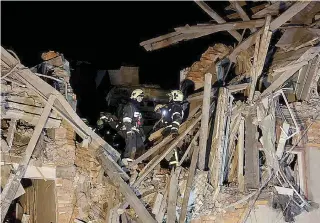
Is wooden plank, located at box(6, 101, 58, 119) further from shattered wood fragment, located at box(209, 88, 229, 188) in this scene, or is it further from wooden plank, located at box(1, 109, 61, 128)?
shattered wood fragment, located at box(209, 88, 229, 188)

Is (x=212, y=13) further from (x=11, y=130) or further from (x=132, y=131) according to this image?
(x=11, y=130)

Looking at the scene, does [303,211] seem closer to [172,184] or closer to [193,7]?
[172,184]

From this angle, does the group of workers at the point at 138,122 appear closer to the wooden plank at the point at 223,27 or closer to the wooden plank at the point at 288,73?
the wooden plank at the point at 223,27

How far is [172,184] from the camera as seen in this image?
882cm

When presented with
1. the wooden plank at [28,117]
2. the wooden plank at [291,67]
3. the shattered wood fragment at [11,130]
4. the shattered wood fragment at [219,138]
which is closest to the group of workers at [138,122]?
the shattered wood fragment at [219,138]

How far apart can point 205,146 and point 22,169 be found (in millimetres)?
3232

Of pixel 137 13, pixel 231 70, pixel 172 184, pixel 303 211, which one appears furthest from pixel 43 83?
pixel 137 13

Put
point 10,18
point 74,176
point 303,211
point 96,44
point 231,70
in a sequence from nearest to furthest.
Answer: point 74,176
point 303,211
point 231,70
point 10,18
point 96,44

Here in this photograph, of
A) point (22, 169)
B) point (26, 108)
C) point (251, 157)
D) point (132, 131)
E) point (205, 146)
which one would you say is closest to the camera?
point (22, 169)

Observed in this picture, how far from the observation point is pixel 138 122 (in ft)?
35.1

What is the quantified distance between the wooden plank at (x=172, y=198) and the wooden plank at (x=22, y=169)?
2.47 m

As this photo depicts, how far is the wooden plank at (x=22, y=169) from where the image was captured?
7.85 meters

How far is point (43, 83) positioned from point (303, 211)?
5.44 m

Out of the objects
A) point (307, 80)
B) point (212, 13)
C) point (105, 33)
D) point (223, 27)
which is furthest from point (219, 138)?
point (105, 33)
